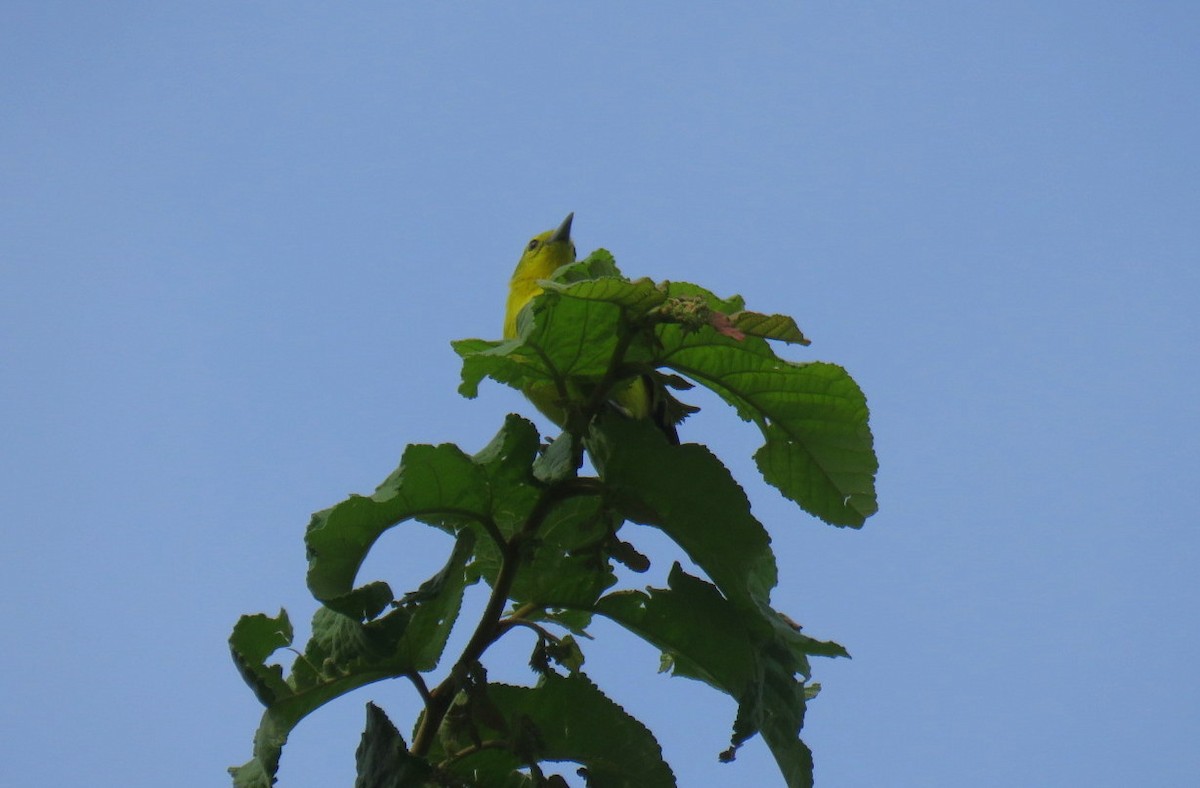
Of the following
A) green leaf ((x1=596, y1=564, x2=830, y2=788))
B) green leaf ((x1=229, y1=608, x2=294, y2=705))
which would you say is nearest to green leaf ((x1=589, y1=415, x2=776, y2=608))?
green leaf ((x1=596, y1=564, x2=830, y2=788))

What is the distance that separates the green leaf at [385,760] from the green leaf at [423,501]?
20 cm

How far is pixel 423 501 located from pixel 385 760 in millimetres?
420

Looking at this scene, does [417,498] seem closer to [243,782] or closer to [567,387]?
[567,387]

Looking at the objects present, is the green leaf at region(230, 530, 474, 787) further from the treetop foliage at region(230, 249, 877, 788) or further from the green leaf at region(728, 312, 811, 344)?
the green leaf at region(728, 312, 811, 344)

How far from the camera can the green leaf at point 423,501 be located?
1927 mm

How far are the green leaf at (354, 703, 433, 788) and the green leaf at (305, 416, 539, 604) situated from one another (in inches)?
7.7

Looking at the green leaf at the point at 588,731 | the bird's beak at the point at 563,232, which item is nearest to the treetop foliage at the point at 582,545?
the green leaf at the point at 588,731

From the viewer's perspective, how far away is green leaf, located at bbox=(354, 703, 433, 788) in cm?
184

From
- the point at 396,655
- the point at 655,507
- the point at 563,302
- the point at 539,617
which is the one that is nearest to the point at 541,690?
the point at 539,617

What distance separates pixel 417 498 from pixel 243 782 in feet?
1.96

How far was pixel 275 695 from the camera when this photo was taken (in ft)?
6.62

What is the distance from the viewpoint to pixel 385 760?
188 centimetres

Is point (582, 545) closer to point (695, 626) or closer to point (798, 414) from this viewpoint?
point (695, 626)

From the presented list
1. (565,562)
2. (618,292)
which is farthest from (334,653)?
(618,292)
